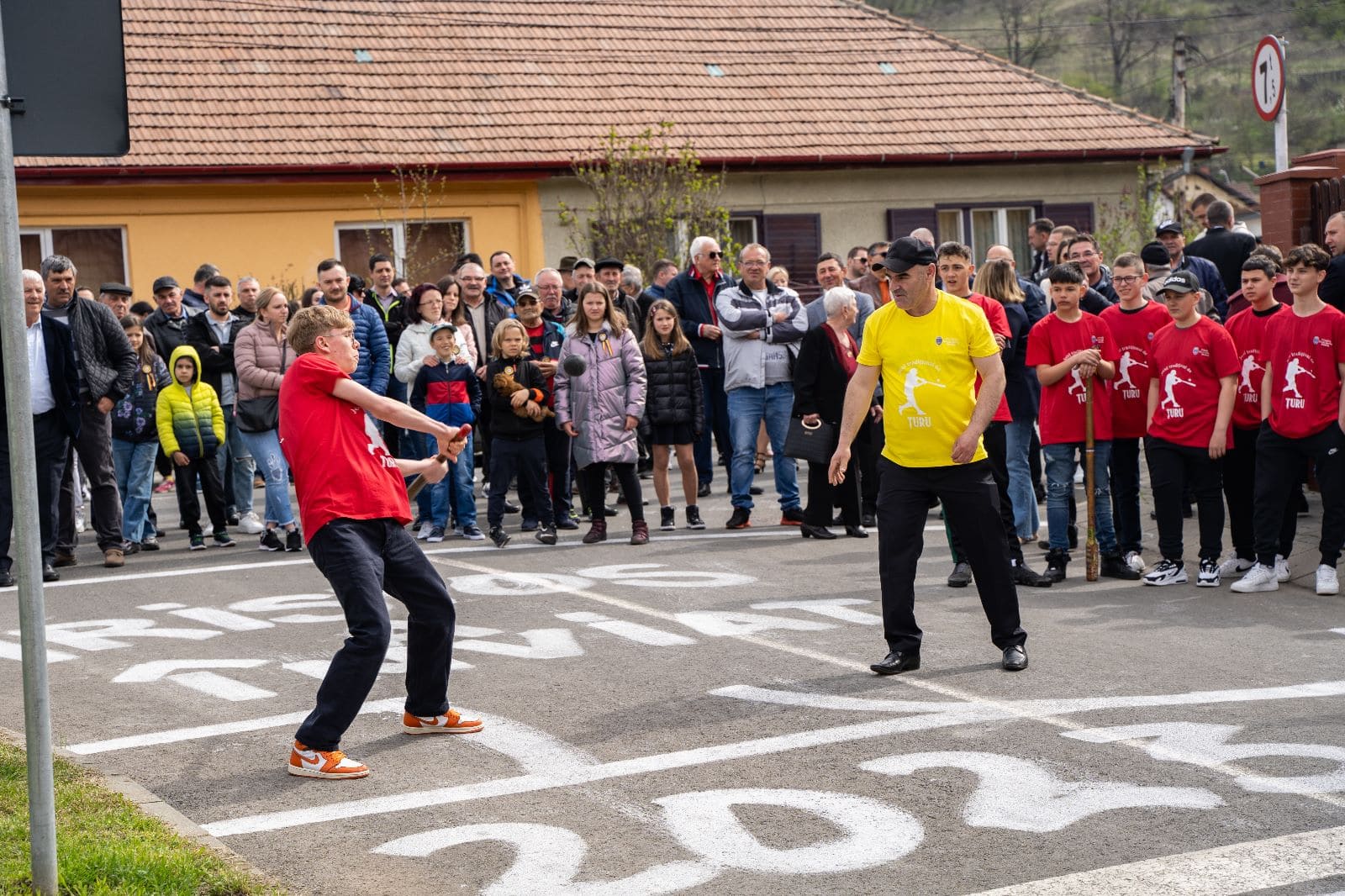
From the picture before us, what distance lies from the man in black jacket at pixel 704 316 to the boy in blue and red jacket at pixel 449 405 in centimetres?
209

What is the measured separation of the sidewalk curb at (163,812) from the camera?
539 centimetres

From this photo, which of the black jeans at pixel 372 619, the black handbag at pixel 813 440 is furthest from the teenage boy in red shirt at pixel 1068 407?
the black jeans at pixel 372 619

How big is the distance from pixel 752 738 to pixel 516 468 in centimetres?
660

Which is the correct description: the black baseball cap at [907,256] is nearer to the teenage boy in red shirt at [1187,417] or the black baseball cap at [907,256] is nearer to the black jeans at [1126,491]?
the teenage boy in red shirt at [1187,417]

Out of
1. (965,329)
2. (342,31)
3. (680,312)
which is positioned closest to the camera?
(965,329)

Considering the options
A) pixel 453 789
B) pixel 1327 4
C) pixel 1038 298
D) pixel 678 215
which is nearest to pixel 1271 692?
pixel 453 789

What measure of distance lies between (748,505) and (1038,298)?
8.81ft

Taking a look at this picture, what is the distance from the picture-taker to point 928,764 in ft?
21.0

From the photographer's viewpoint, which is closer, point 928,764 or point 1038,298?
point 928,764

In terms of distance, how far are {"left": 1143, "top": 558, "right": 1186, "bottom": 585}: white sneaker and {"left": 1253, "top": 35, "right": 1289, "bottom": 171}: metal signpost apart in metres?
5.71

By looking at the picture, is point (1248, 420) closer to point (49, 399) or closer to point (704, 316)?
point (704, 316)

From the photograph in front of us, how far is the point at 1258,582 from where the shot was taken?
33.4ft

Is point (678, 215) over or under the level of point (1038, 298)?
over

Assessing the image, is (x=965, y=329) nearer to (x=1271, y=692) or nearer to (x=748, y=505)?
(x=1271, y=692)
